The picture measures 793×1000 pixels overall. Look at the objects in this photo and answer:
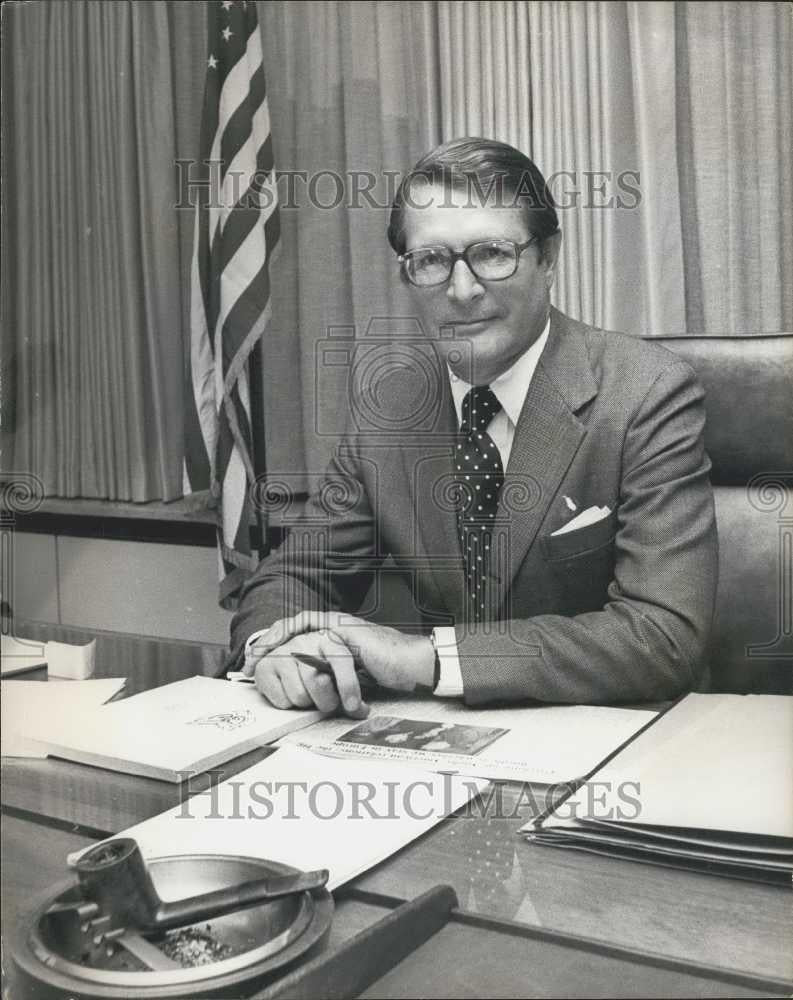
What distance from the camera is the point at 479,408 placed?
169cm

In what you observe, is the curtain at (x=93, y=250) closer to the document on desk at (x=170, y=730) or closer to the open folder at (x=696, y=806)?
the document on desk at (x=170, y=730)

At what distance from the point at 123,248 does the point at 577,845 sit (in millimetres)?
2160

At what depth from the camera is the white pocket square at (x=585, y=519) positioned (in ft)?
5.05

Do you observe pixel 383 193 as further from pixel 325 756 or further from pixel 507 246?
pixel 325 756

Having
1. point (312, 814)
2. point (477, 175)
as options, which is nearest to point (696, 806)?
point (312, 814)

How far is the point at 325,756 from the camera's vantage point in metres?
0.97

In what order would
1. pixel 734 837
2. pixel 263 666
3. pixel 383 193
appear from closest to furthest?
pixel 734 837, pixel 263 666, pixel 383 193

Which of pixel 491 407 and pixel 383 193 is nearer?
pixel 491 407

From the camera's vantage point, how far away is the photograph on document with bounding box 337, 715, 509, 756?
0.99m

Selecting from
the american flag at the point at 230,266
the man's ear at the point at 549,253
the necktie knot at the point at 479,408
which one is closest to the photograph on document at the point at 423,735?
the necktie knot at the point at 479,408

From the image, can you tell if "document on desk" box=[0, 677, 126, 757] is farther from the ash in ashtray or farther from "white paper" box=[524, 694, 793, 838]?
"white paper" box=[524, 694, 793, 838]

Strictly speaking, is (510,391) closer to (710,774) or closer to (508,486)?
(508,486)

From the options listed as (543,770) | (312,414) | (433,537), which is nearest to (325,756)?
(543,770)

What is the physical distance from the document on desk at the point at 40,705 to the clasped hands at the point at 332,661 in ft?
0.61
